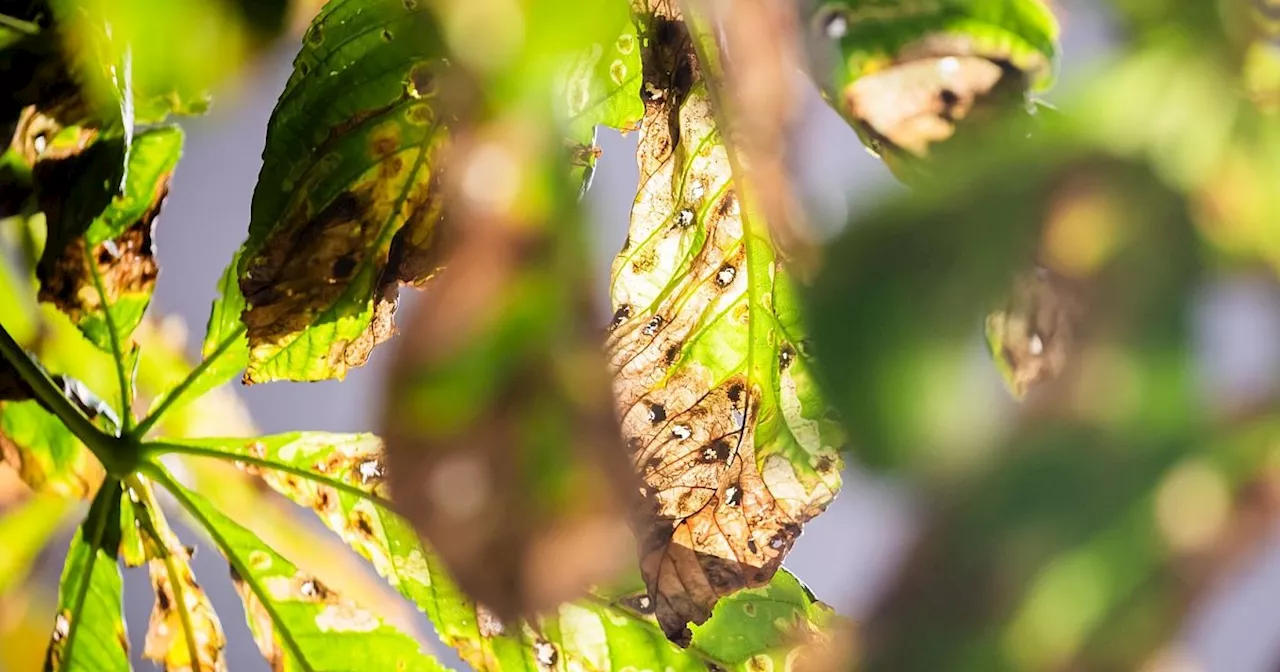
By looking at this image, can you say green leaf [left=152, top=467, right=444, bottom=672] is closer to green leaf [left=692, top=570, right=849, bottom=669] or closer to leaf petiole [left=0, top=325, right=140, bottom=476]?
leaf petiole [left=0, top=325, right=140, bottom=476]

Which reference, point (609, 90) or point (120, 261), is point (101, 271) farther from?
point (609, 90)

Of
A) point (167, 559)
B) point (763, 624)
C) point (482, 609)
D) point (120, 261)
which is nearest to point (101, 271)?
point (120, 261)

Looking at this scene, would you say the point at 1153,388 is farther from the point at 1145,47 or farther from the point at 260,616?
the point at 260,616

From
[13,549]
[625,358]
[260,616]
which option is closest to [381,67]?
[625,358]

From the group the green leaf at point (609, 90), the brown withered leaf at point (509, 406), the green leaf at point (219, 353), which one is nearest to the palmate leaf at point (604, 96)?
the green leaf at point (609, 90)

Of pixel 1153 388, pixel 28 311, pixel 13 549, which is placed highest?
pixel 28 311

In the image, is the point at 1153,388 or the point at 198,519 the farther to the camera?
the point at 198,519

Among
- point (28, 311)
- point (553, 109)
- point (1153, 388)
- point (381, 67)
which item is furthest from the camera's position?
point (28, 311)
